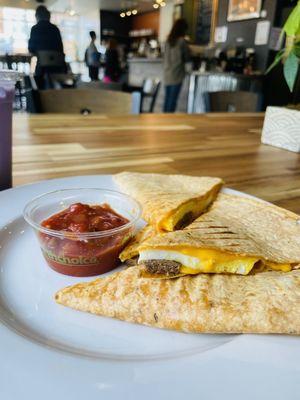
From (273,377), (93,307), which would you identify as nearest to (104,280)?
(93,307)

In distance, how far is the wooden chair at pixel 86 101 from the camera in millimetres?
2705

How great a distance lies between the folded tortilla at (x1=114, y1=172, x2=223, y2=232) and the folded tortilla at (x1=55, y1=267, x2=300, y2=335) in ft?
0.72

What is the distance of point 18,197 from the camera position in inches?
39.2

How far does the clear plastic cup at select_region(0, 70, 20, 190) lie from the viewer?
0.92 m

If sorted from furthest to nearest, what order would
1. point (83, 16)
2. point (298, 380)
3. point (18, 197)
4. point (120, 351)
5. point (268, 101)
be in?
1. point (83, 16)
2. point (268, 101)
3. point (18, 197)
4. point (120, 351)
5. point (298, 380)

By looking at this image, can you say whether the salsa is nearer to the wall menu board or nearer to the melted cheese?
the melted cheese

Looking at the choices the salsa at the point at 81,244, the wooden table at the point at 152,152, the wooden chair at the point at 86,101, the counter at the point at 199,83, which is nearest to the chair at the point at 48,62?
the counter at the point at 199,83

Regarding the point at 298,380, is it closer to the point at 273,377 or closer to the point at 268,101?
the point at 273,377

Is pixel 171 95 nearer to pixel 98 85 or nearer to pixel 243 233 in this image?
pixel 98 85

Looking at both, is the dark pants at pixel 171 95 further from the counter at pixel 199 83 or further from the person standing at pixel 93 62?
the person standing at pixel 93 62

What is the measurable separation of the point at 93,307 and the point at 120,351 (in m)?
0.11

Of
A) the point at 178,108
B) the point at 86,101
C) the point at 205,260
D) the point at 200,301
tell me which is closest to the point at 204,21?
the point at 178,108

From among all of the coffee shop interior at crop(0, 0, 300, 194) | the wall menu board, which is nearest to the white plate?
the coffee shop interior at crop(0, 0, 300, 194)

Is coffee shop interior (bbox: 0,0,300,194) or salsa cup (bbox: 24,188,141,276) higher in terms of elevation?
coffee shop interior (bbox: 0,0,300,194)
